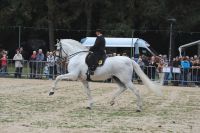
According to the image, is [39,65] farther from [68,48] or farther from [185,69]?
[68,48]

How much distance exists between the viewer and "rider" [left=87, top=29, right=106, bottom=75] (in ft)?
53.8

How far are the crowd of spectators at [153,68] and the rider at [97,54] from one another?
13.9 m

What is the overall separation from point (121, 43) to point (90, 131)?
29.4 metres

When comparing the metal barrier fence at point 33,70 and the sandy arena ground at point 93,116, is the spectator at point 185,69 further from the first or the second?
the sandy arena ground at point 93,116

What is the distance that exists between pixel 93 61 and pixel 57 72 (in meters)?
17.4

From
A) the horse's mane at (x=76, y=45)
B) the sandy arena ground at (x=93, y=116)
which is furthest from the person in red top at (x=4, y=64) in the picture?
the horse's mane at (x=76, y=45)

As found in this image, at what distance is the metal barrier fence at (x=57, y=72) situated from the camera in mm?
31750

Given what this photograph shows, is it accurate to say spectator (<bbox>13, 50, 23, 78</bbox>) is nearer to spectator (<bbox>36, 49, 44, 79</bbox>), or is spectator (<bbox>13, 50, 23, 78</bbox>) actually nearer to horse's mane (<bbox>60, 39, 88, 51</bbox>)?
spectator (<bbox>36, 49, 44, 79</bbox>)

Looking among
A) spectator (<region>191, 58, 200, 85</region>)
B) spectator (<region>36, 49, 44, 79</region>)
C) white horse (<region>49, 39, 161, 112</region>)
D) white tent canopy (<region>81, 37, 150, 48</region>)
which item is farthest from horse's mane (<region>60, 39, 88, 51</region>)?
white tent canopy (<region>81, 37, 150, 48</region>)

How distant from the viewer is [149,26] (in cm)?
5381

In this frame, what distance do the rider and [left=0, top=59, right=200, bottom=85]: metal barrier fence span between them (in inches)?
547

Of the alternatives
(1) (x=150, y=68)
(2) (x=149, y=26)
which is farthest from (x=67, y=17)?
(1) (x=150, y=68)

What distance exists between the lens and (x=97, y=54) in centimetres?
1645

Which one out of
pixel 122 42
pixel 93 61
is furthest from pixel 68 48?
pixel 122 42
